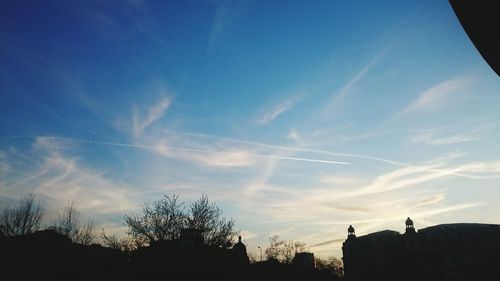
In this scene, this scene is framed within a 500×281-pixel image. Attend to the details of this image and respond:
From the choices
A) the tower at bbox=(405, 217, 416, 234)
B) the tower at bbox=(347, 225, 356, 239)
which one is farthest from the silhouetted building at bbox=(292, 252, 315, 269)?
the tower at bbox=(405, 217, 416, 234)

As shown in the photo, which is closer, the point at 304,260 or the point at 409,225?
the point at 409,225

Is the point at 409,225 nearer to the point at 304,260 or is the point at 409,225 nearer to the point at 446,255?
the point at 446,255

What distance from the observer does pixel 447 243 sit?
48375mm

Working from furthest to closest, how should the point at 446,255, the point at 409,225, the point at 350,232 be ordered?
the point at 350,232 → the point at 409,225 → the point at 446,255

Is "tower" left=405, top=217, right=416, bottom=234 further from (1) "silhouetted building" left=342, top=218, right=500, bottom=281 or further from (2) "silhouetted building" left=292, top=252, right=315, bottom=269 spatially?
(2) "silhouetted building" left=292, top=252, right=315, bottom=269

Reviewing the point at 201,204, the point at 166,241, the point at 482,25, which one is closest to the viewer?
the point at 482,25

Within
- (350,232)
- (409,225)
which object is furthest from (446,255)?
(350,232)

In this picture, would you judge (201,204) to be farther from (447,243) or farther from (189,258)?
(447,243)

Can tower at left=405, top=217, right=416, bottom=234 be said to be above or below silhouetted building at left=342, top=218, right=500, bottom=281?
above

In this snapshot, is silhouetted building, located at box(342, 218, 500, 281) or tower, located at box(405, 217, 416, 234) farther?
tower, located at box(405, 217, 416, 234)

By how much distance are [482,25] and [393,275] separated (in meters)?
48.9

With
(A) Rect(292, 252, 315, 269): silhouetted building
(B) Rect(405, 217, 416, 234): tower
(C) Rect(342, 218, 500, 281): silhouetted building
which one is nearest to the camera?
(C) Rect(342, 218, 500, 281): silhouetted building

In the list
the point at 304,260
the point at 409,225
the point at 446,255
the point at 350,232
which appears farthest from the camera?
the point at 304,260

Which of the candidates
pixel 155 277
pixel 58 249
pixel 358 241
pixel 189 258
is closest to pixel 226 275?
pixel 189 258
